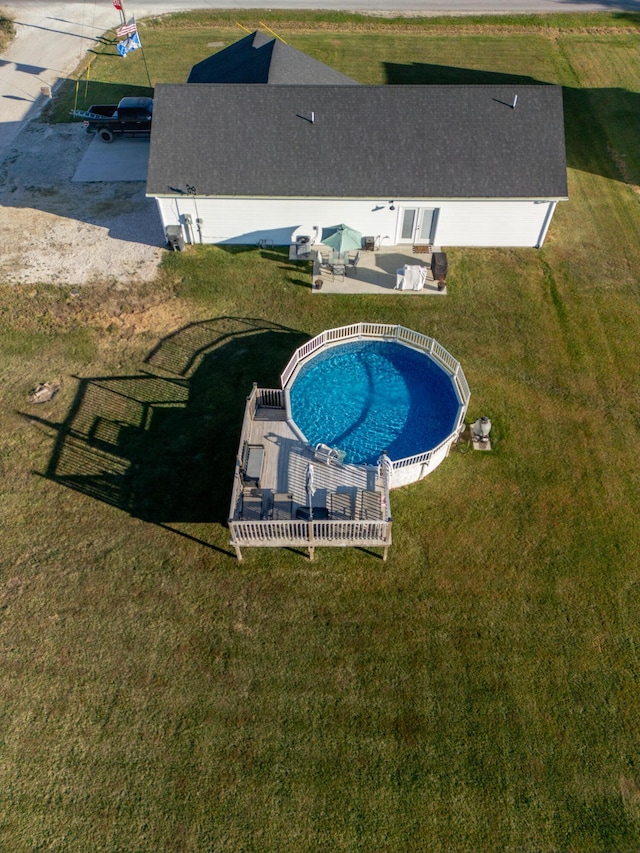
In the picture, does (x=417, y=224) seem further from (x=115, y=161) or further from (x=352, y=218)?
(x=115, y=161)

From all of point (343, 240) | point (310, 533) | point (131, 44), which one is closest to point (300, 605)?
point (310, 533)

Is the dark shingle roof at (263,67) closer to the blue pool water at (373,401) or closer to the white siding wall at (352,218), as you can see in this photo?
the white siding wall at (352,218)

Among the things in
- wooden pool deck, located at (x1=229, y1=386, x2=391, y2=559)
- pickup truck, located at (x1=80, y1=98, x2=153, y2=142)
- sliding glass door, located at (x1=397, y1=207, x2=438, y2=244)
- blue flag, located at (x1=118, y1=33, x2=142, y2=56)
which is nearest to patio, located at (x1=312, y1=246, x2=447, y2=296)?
sliding glass door, located at (x1=397, y1=207, x2=438, y2=244)

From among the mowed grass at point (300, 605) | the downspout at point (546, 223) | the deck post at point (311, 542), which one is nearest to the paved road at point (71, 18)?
the mowed grass at point (300, 605)

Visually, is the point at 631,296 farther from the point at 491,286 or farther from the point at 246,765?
the point at 246,765

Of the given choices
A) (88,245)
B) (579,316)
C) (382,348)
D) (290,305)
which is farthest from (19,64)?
(579,316)
